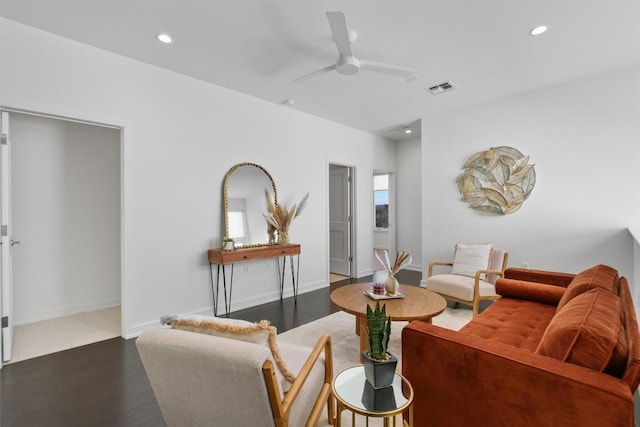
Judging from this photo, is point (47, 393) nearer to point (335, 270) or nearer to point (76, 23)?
point (76, 23)

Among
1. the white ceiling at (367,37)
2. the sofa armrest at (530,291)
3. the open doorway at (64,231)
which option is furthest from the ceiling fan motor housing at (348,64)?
the open doorway at (64,231)

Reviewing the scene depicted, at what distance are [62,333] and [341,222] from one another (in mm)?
4298

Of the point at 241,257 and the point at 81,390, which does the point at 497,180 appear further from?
the point at 81,390

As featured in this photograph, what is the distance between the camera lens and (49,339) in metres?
3.07

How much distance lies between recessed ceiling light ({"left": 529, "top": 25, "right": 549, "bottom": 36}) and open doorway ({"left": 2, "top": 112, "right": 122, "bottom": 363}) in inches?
166

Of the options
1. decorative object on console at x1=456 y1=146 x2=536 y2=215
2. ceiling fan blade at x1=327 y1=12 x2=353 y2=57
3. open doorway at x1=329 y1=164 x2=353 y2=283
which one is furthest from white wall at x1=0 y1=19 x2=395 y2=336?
decorative object on console at x1=456 y1=146 x2=536 y2=215

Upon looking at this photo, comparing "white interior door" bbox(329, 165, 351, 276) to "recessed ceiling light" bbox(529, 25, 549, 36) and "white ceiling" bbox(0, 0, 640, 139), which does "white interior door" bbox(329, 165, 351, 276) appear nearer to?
"white ceiling" bbox(0, 0, 640, 139)

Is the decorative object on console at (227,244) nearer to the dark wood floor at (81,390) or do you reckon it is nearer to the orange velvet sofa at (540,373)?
the dark wood floor at (81,390)

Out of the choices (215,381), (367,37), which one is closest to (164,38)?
(367,37)

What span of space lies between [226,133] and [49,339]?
9.35ft

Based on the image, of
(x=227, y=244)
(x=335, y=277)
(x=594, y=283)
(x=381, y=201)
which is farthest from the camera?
(x=381, y=201)

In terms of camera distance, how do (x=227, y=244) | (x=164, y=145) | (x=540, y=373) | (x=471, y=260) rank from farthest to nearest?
(x=471, y=260) → (x=227, y=244) → (x=164, y=145) → (x=540, y=373)

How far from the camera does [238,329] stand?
1262 millimetres

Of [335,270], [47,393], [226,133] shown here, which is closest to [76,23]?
[226,133]
